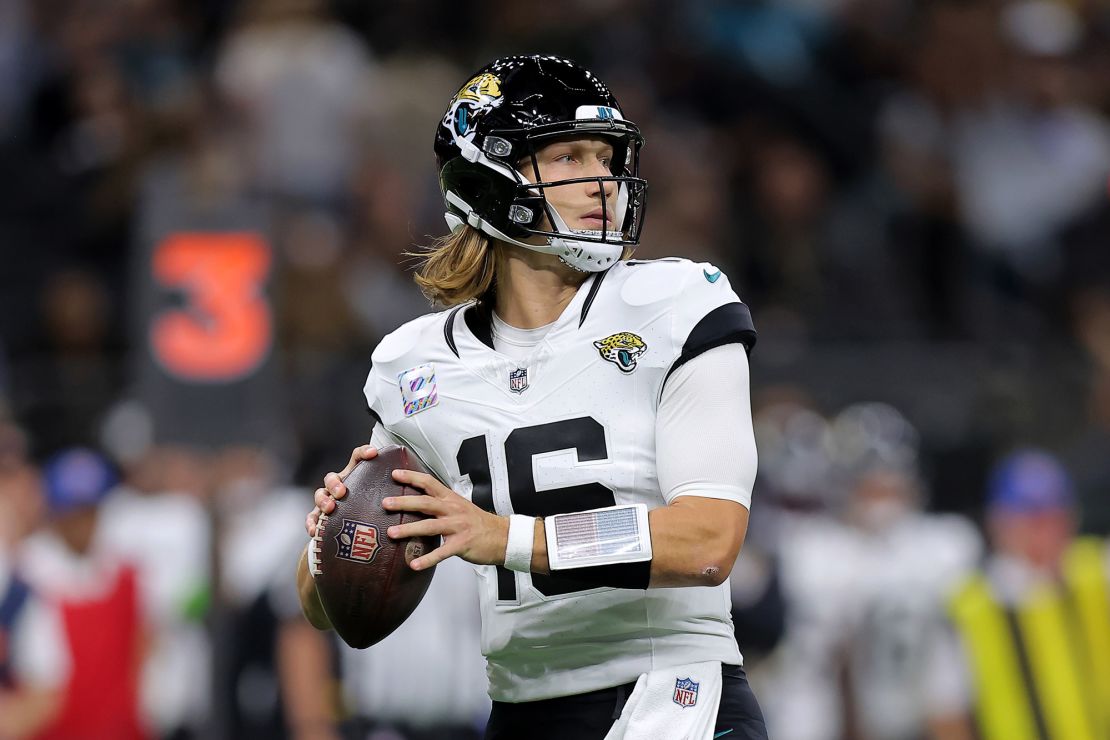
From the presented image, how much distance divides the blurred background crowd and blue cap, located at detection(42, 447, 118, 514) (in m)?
0.02

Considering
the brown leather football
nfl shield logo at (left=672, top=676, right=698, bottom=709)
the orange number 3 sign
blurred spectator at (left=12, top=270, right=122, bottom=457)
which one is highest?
the brown leather football

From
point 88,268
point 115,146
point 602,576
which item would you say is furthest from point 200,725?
point 602,576

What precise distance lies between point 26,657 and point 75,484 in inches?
32.5

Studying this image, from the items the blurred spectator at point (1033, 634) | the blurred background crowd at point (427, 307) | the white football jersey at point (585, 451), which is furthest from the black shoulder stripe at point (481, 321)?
the blurred spectator at point (1033, 634)

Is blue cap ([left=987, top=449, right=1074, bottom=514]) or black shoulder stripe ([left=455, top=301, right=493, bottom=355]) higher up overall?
black shoulder stripe ([left=455, top=301, right=493, bottom=355])

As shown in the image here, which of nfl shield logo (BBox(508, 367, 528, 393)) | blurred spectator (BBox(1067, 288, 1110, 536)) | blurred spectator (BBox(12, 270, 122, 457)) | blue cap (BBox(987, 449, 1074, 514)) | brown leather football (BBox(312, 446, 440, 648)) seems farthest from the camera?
blurred spectator (BBox(1067, 288, 1110, 536))

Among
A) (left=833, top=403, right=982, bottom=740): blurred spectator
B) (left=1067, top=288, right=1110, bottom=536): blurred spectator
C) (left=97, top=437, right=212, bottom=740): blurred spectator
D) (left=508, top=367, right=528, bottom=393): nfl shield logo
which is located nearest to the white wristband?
(left=508, top=367, right=528, bottom=393): nfl shield logo

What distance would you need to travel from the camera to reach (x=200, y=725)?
761 centimetres

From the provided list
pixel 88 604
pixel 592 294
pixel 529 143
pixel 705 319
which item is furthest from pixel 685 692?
pixel 88 604

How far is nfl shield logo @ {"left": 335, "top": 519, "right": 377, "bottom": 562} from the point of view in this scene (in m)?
3.23

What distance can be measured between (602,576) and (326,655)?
179 inches

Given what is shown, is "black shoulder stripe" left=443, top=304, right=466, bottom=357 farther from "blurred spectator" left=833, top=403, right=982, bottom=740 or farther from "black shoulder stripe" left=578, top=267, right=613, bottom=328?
"blurred spectator" left=833, top=403, right=982, bottom=740

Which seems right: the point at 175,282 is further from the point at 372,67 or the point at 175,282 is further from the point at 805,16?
the point at 805,16

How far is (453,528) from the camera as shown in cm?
310
